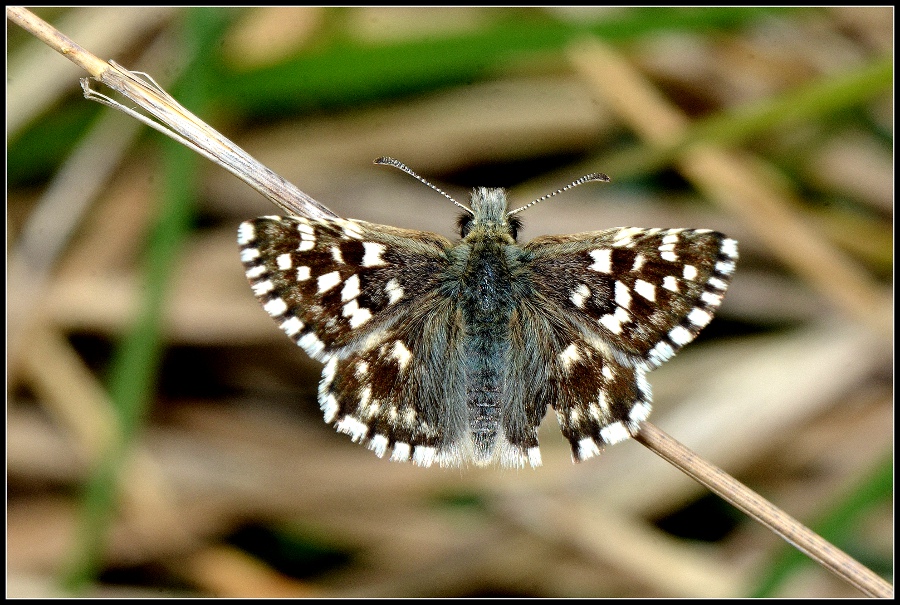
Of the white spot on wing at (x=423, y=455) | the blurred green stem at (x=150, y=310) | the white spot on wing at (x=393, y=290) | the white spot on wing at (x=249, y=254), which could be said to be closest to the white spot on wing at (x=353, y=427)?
the white spot on wing at (x=423, y=455)

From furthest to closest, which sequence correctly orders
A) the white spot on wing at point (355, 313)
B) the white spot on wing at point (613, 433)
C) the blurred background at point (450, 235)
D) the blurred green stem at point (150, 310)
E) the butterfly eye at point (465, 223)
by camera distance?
the blurred background at point (450, 235)
the blurred green stem at point (150, 310)
the butterfly eye at point (465, 223)
the white spot on wing at point (355, 313)
the white spot on wing at point (613, 433)

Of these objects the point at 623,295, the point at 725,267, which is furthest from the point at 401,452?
the point at 725,267

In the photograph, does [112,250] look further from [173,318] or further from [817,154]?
[817,154]

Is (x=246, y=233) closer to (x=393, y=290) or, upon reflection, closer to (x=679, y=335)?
(x=393, y=290)

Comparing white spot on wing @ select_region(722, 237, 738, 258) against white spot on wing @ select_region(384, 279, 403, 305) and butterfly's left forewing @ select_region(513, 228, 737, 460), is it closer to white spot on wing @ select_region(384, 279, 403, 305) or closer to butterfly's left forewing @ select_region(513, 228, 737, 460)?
butterfly's left forewing @ select_region(513, 228, 737, 460)

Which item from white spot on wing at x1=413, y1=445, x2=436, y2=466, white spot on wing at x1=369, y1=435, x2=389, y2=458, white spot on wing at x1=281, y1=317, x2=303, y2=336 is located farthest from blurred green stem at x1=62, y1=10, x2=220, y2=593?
white spot on wing at x1=413, y1=445, x2=436, y2=466

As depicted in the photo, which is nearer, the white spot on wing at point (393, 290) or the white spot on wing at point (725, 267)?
the white spot on wing at point (725, 267)

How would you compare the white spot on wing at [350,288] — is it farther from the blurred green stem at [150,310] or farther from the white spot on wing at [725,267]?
the blurred green stem at [150,310]
